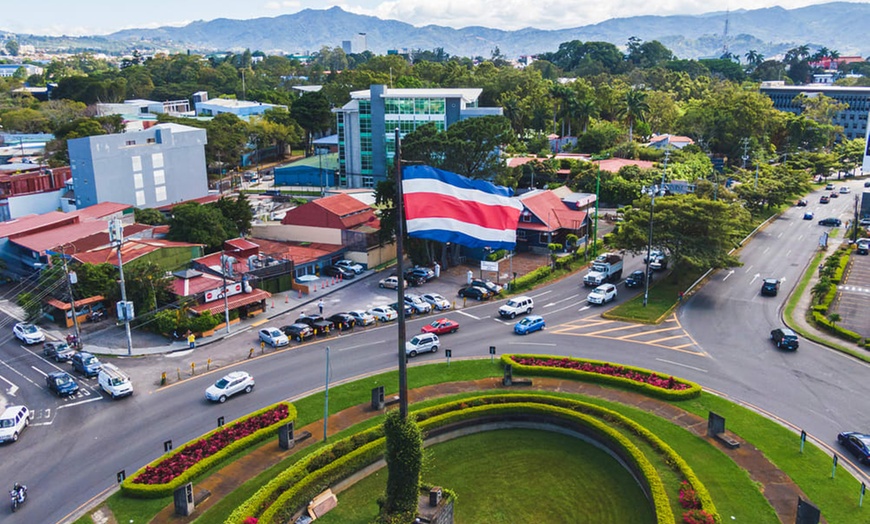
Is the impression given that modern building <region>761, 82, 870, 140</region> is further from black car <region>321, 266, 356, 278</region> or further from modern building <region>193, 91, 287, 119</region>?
black car <region>321, 266, 356, 278</region>

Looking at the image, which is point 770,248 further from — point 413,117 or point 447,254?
point 413,117

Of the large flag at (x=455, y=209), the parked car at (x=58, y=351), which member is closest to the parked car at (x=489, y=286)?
the large flag at (x=455, y=209)

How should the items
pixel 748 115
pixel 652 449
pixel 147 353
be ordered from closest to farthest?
pixel 652 449, pixel 147 353, pixel 748 115

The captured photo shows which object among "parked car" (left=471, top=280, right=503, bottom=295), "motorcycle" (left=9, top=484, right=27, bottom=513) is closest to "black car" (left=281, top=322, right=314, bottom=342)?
"parked car" (left=471, top=280, right=503, bottom=295)

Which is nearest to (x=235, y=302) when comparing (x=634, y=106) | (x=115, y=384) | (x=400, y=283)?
(x=115, y=384)

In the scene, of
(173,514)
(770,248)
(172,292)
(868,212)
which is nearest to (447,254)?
(172,292)

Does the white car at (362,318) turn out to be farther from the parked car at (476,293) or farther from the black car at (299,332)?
the parked car at (476,293)

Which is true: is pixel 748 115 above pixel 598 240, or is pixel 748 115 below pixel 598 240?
above
